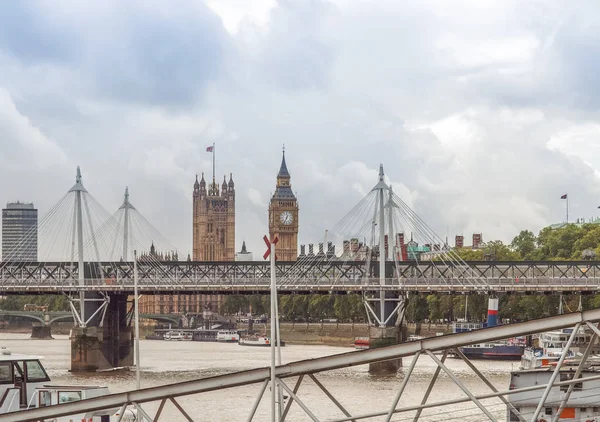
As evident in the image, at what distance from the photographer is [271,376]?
20922 millimetres

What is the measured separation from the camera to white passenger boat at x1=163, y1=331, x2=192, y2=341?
564 feet

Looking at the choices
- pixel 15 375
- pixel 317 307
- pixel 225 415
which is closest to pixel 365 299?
pixel 225 415

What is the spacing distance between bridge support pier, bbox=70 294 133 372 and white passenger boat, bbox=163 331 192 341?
74.5m

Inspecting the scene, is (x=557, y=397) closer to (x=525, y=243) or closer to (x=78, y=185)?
(x=78, y=185)

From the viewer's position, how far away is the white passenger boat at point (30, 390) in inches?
1160

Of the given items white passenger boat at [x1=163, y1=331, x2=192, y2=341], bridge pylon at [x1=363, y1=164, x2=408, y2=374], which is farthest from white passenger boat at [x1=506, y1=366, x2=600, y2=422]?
white passenger boat at [x1=163, y1=331, x2=192, y2=341]

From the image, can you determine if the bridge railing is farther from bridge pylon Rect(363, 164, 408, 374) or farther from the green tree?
the green tree

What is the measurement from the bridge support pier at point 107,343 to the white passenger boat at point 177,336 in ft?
244

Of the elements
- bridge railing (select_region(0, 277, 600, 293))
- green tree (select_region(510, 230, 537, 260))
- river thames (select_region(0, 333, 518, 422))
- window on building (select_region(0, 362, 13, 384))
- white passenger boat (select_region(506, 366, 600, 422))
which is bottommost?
river thames (select_region(0, 333, 518, 422))

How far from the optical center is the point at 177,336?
567 feet

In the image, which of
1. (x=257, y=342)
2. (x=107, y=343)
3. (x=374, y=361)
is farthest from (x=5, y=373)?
(x=257, y=342)

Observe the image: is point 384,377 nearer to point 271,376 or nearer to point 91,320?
point 91,320

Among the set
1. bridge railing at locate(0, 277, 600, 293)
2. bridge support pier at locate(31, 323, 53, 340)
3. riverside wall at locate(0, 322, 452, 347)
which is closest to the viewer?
bridge railing at locate(0, 277, 600, 293)

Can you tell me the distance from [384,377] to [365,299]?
1160 centimetres
